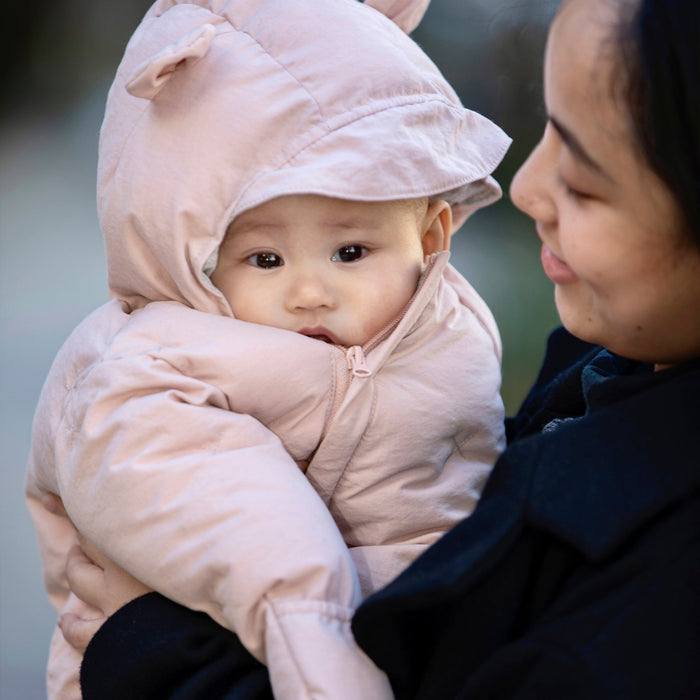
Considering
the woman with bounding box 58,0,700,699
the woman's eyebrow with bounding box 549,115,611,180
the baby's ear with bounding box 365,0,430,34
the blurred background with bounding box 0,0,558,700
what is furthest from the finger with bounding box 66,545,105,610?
the blurred background with bounding box 0,0,558,700

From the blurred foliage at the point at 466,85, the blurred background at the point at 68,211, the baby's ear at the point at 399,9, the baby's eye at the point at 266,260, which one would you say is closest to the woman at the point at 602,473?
the baby's eye at the point at 266,260

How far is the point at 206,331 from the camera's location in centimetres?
124

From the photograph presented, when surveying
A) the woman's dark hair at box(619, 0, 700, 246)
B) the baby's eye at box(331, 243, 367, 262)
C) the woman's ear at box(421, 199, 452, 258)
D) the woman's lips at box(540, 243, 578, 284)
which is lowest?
the woman's ear at box(421, 199, 452, 258)

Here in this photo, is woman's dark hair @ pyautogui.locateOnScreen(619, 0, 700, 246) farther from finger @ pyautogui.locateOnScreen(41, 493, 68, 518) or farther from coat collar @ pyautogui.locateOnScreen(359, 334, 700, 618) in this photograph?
finger @ pyautogui.locateOnScreen(41, 493, 68, 518)

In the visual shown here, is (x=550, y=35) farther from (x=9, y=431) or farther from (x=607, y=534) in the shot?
(x=9, y=431)

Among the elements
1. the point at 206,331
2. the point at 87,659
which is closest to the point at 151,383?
the point at 206,331

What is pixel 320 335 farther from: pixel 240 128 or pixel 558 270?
pixel 558 270

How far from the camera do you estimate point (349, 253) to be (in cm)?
136

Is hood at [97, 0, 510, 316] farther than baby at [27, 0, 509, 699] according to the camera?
Yes

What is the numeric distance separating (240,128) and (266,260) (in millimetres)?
192

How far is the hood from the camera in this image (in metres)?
1.24

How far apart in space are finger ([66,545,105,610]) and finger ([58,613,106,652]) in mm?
22

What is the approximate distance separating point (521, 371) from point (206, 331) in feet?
8.85

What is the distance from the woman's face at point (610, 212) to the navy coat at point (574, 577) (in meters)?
0.05
